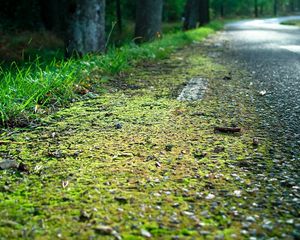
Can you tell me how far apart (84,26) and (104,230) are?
471cm

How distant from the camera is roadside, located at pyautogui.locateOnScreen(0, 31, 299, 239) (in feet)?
3.97

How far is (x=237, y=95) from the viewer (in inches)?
122

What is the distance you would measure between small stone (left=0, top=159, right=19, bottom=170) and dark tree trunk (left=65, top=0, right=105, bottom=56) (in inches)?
152

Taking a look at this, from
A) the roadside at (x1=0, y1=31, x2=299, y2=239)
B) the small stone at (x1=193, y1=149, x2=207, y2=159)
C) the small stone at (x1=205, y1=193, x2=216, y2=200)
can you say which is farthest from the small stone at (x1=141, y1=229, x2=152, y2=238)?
the small stone at (x1=193, y1=149, x2=207, y2=159)

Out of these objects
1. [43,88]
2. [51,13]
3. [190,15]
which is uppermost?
[51,13]

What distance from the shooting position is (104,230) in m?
1.17

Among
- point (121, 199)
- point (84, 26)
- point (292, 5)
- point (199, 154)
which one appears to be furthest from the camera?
point (292, 5)

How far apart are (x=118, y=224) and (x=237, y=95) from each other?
6.97 feet

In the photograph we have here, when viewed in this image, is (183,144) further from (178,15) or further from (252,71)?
(178,15)

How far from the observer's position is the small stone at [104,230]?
1169 mm

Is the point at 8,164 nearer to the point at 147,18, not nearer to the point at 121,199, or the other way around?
the point at 121,199

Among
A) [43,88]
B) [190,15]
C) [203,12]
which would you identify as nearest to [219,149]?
[43,88]

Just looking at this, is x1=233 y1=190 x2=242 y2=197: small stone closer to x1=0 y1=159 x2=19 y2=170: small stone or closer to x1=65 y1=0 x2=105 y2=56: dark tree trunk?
x1=0 y1=159 x2=19 y2=170: small stone

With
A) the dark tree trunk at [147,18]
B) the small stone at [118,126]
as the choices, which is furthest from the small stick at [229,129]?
the dark tree trunk at [147,18]
